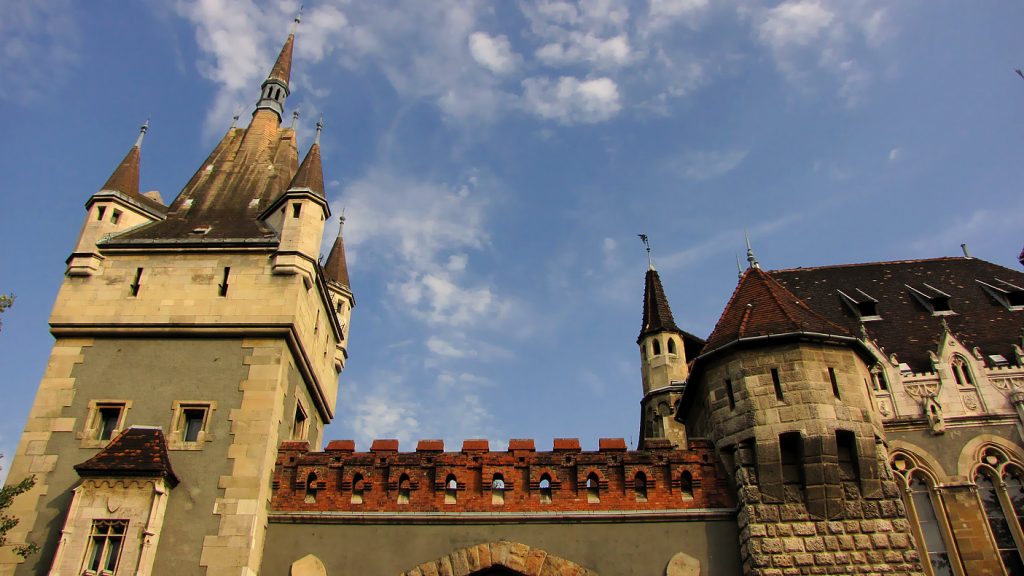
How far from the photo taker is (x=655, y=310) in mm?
26203

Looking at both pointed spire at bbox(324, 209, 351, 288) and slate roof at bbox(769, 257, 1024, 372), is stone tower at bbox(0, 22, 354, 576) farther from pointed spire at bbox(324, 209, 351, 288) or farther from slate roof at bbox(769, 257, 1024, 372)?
slate roof at bbox(769, 257, 1024, 372)

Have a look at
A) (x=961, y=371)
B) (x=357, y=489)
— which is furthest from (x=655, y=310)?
(x=357, y=489)

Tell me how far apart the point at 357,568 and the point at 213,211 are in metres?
9.47

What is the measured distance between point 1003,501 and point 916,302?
7.08 m

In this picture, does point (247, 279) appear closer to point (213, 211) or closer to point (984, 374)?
point (213, 211)

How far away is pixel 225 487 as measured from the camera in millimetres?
13297

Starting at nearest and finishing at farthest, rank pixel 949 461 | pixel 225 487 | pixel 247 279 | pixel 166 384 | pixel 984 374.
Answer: pixel 225 487 → pixel 166 384 → pixel 247 279 → pixel 949 461 → pixel 984 374

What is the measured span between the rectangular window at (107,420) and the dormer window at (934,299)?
21057mm

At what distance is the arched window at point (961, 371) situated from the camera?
18859 mm

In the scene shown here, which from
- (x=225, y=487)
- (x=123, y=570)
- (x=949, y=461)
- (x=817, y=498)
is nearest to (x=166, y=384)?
(x=225, y=487)

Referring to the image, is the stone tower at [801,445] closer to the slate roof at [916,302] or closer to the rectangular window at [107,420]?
the slate roof at [916,302]

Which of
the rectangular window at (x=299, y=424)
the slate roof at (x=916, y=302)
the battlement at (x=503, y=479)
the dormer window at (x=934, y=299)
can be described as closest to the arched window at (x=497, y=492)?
the battlement at (x=503, y=479)

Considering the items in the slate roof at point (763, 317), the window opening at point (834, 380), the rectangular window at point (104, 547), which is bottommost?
the rectangular window at point (104, 547)

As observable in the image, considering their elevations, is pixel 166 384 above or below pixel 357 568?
above
